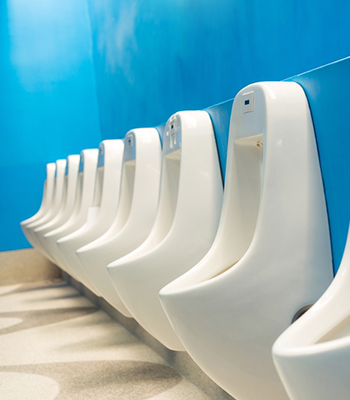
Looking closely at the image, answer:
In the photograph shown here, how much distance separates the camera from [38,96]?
431cm

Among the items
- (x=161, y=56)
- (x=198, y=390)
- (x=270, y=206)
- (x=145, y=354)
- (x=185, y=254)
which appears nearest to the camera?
(x=270, y=206)

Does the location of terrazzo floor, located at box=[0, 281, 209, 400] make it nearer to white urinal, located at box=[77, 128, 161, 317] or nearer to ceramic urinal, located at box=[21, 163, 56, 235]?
white urinal, located at box=[77, 128, 161, 317]

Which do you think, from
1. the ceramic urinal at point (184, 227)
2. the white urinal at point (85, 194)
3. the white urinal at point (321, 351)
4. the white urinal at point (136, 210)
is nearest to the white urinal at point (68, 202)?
the white urinal at point (85, 194)

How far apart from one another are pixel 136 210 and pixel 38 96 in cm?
277

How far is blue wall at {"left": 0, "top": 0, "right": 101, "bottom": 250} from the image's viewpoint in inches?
167

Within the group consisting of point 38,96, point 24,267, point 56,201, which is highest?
point 38,96

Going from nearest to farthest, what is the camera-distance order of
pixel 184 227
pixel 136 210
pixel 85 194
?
pixel 184 227 < pixel 136 210 < pixel 85 194

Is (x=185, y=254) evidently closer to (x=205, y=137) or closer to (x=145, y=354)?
(x=205, y=137)

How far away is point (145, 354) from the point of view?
215 centimetres

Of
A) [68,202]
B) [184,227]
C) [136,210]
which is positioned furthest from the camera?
[68,202]

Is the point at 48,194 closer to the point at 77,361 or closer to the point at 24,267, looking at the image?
the point at 24,267

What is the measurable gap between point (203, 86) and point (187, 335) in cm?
145

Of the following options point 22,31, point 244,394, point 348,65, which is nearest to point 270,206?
point 348,65

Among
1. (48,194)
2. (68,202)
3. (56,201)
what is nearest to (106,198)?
(68,202)
